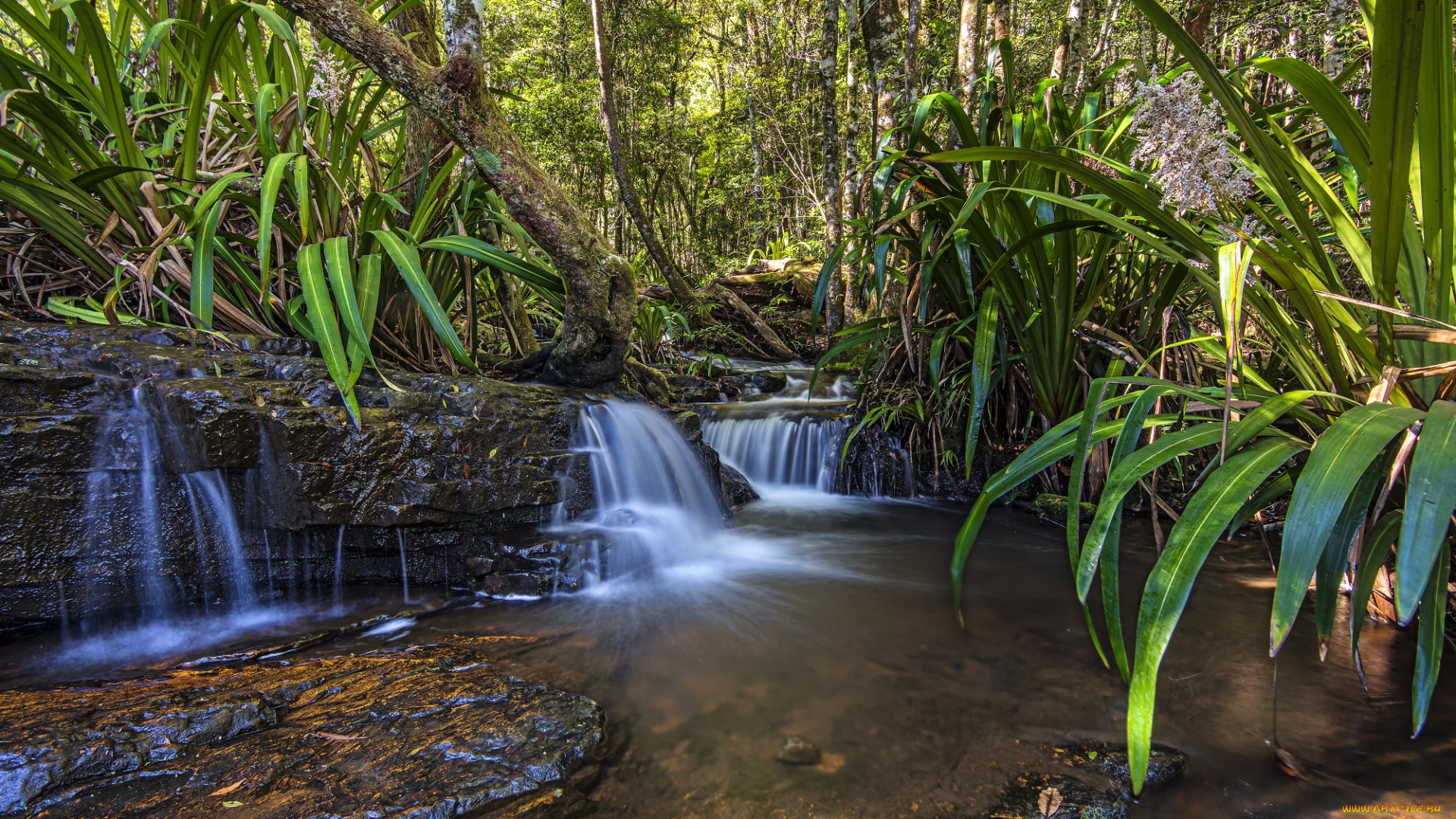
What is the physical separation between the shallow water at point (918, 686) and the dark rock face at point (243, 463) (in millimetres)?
233

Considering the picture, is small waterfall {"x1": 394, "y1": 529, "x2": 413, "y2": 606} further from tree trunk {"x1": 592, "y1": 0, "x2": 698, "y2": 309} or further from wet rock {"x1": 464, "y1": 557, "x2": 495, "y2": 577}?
tree trunk {"x1": 592, "y1": 0, "x2": 698, "y2": 309}


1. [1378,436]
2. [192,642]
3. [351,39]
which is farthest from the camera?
[351,39]

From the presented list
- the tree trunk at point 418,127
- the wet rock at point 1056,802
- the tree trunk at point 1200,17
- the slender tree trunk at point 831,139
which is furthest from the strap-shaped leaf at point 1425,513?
the tree trunk at point 1200,17

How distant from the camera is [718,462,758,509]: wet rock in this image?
359cm

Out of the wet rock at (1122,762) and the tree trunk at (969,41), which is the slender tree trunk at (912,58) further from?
the wet rock at (1122,762)

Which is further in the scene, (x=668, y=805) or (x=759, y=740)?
(x=759, y=740)

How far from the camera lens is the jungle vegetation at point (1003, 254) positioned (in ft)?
3.28

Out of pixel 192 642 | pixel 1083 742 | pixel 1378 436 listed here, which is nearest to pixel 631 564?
pixel 192 642

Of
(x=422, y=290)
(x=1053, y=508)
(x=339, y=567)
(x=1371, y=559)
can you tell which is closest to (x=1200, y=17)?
(x=1053, y=508)

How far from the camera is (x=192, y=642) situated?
1873mm

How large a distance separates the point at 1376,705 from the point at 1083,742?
2.42ft

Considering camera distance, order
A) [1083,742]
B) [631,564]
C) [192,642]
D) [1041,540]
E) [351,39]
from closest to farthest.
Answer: [1083,742] < [192,642] < [351,39] < [631,564] < [1041,540]

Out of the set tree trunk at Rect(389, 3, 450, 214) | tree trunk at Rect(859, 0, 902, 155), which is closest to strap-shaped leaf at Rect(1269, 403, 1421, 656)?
tree trunk at Rect(389, 3, 450, 214)

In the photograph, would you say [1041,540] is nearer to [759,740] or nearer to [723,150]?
[759,740]
